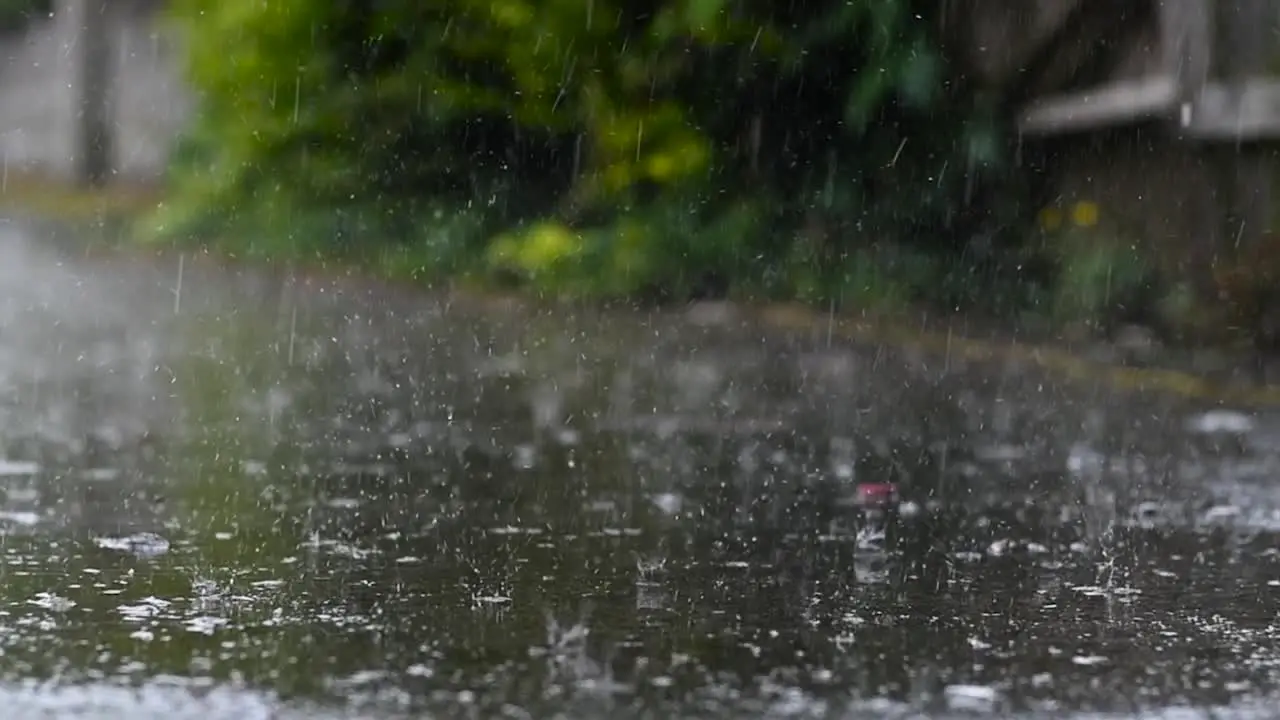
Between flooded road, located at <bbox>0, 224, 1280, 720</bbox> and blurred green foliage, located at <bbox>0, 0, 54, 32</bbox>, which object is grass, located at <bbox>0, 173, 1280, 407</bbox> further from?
blurred green foliage, located at <bbox>0, 0, 54, 32</bbox>

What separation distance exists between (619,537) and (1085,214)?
6810mm

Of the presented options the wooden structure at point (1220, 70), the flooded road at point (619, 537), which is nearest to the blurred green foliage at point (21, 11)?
the flooded road at point (619, 537)

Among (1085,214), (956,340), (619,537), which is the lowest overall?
(619,537)

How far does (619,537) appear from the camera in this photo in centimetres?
607

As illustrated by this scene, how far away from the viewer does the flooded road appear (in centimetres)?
439

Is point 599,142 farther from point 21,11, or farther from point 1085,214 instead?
point 21,11

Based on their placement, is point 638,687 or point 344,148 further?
point 344,148

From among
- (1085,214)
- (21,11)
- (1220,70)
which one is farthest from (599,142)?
(21,11)

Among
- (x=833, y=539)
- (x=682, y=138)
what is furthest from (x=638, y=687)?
(x=682, y=138)

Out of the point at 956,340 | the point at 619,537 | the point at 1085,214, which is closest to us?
the point at 619,537

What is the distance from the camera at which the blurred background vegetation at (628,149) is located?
519 inches

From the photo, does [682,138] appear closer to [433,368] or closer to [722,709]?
[433,368]

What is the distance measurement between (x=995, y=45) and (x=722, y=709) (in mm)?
9878

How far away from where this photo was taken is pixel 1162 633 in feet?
16.1
